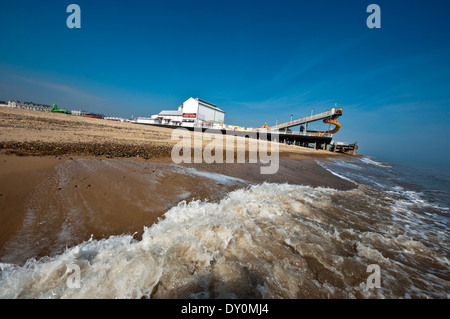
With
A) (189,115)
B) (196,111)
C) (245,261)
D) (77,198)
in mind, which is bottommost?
(245,261)

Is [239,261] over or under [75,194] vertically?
under

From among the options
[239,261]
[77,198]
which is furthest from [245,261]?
[77,198]

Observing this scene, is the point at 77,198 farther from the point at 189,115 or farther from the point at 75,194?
→ the point at 189,115

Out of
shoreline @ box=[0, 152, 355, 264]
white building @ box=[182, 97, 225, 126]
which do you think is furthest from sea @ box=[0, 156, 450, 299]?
white building @ box=[182, 97, 225, 126]

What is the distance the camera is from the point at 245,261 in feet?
8.93

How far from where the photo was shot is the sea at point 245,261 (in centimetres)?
210

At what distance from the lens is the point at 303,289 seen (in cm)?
234

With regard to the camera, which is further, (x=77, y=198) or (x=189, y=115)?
(x=189, y=115)

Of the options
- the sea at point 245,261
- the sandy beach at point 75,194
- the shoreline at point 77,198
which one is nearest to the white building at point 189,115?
the sandy beach at point 75,194

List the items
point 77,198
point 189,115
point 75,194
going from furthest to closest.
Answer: point 189,115 → point 75,194 → point 77,198

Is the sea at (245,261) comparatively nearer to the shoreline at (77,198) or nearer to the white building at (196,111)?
the shoreline at (77,198)
